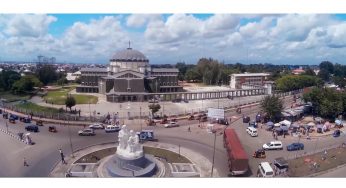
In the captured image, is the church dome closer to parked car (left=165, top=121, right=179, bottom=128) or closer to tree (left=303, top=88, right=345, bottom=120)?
parked car (left=165, top=121, right=179, bottom=128)

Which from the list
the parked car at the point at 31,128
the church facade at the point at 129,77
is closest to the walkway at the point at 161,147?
the parked car at the point at 31,128

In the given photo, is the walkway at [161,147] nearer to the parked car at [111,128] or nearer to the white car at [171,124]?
the parked car at [111,128]

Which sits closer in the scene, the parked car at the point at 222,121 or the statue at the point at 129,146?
the statue at the point at 129,146

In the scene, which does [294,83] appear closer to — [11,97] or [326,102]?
[326,102]

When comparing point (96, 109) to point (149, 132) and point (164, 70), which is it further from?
point (164, 70)

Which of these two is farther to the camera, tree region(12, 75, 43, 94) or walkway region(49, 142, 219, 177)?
tree region(12, 75, 43, 94)

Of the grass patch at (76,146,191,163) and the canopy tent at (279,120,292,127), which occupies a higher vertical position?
the canopy tent at (279,120,292,127)

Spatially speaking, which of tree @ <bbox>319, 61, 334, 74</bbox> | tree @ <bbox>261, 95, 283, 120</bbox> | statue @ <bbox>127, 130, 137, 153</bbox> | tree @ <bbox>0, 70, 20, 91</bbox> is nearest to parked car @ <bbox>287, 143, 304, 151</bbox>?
tree @ <bbox>261, 95, 283, 120</bbox>

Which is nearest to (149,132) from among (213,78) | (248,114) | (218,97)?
(248,114)
